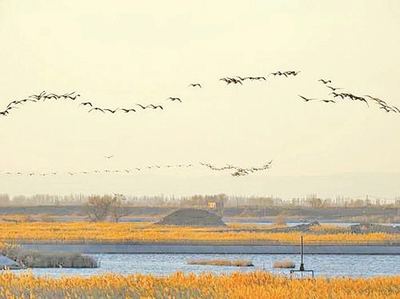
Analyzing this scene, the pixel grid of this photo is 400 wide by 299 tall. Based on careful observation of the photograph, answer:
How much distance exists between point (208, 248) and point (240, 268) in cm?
2393

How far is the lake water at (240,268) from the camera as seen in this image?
56.8 metres

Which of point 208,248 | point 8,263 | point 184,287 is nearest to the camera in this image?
point 184,287

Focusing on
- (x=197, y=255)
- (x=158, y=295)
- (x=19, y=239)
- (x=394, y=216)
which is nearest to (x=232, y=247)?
(x=197, y=255)

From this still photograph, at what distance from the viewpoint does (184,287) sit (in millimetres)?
34469

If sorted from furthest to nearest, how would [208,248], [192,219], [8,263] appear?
1. [192,219]
2. [208,248]
3. [8,263]

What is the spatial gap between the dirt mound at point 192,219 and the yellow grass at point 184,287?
86.9 meters

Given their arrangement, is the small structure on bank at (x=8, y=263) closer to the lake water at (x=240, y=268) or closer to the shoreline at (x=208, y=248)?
the lake water at (x=240, y=268)

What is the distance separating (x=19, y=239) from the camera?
285 ft

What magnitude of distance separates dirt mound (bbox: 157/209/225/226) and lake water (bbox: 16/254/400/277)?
146 ft

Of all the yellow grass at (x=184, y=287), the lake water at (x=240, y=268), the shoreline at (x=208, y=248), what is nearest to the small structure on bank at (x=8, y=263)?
the lake water at (x=240, y=268)

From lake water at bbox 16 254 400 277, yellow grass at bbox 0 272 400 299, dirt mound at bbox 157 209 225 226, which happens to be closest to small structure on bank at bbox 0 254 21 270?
lake water at bbox 16 254 400 277

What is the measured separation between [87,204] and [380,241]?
66.4 m

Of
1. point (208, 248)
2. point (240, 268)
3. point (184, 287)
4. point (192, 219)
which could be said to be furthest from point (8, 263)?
point (192, 219)

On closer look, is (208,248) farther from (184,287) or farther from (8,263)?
(184,287)
